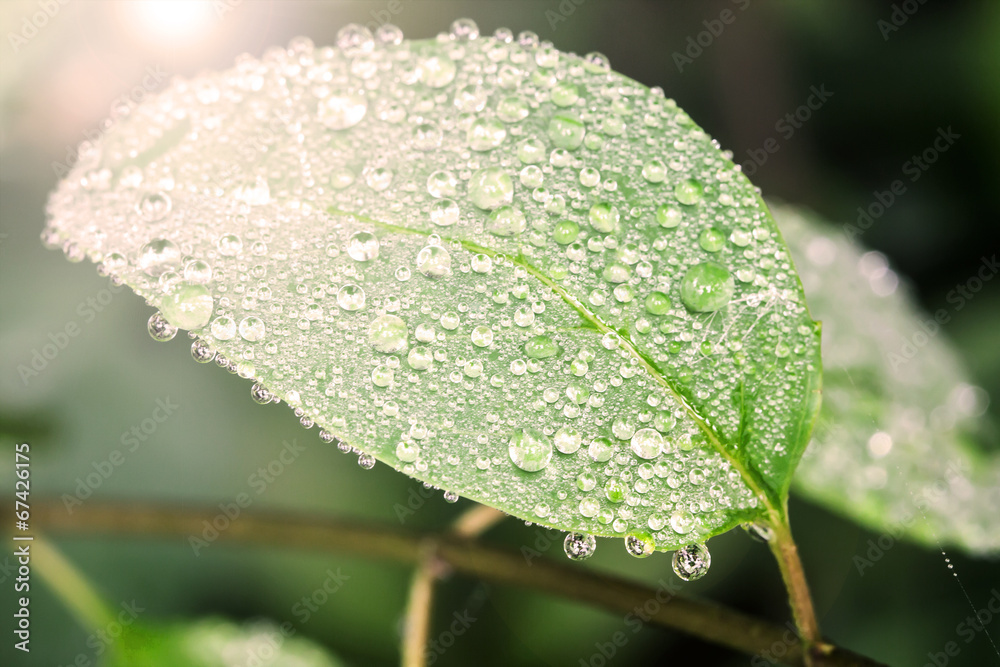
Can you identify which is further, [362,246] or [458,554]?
[458,554]

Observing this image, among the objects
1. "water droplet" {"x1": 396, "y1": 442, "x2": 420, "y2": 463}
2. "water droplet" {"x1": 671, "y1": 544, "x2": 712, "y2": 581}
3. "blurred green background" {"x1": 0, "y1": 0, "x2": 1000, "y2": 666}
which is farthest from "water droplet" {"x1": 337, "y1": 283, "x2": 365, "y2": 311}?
"blurred green background" {"x1": 0, "y1": 0, "x2": 1000, "y2": 666}

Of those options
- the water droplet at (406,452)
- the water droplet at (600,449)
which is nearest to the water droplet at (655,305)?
the water droplet at (600,449)

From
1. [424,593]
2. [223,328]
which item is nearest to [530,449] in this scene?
[223,328]

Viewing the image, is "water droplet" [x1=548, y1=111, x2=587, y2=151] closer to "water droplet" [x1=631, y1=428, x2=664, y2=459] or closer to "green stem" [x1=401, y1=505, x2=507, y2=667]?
"water droplet" [x1=631, y1=428, x2=664, y2=459]

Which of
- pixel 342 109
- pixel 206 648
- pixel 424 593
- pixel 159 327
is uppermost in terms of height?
pixel 342 109

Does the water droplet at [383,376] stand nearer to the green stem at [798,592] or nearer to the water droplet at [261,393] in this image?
the water droplet at [261,393]

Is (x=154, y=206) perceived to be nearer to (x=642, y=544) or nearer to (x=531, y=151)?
(x=531, y=151)

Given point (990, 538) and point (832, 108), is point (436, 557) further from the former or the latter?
point (832, 108)
